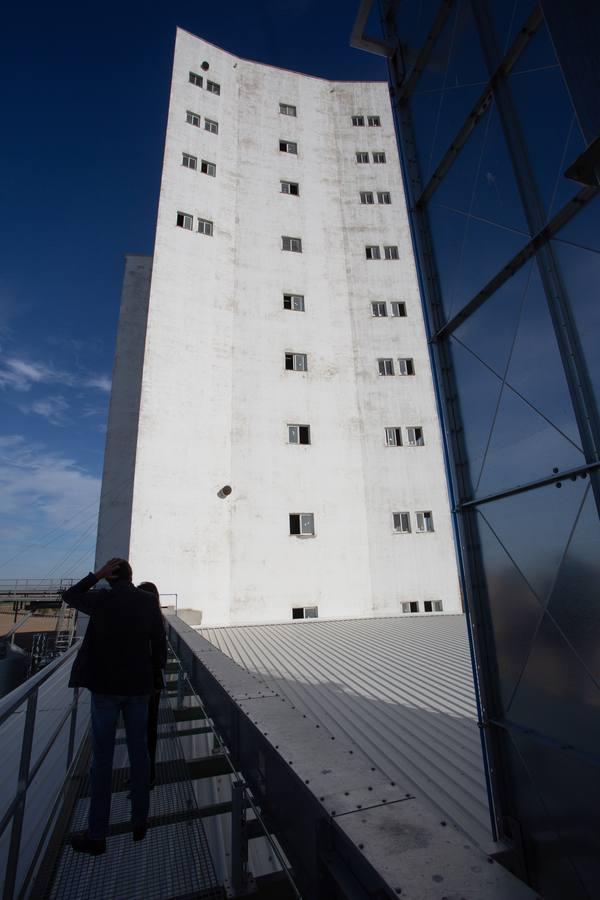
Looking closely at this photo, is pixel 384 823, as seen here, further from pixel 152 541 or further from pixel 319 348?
pixel 319 348

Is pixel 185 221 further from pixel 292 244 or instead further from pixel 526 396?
pixel 526 396

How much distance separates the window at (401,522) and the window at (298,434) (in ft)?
14.6

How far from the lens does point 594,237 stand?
2650 millimetres

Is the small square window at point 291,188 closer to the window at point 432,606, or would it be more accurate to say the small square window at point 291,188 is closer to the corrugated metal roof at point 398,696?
the window at point 432,606

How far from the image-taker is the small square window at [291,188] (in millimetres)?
20594

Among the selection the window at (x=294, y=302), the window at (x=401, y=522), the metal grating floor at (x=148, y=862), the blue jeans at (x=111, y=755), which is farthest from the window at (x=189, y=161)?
the metal grating floor at (x=148, y=862)

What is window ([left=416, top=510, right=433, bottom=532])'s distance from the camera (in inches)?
683

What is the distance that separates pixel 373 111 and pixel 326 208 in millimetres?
6767

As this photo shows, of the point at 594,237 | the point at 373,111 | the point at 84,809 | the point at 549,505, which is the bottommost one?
the point at 84,809

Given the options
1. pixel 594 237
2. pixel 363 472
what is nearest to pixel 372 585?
pixel 363 472

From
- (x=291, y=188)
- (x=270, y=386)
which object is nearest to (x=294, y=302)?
(x=270, y=386)

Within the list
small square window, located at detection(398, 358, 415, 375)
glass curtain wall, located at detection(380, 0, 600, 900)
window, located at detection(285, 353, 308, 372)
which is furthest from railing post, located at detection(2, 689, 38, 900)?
small square window, located at detection(398, 358, 415, 375)

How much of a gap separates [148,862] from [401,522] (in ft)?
50.1

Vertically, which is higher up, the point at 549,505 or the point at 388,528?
the point at 388,528
